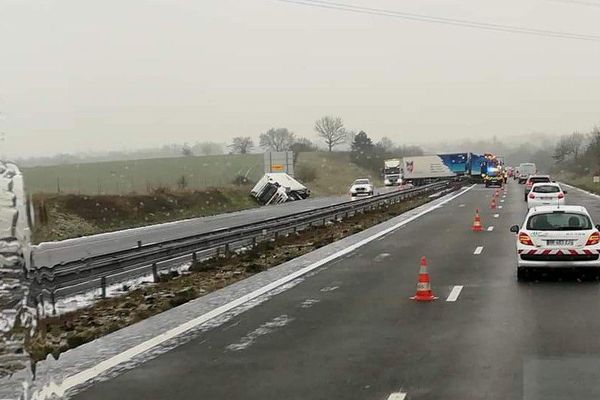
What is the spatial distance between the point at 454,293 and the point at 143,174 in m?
61.4

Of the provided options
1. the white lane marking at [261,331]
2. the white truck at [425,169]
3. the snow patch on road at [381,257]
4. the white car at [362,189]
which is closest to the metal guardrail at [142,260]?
the white lane marking at [261,331]

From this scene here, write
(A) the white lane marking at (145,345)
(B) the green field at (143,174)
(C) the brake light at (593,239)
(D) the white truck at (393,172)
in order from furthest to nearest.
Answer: (D) the white truck at (393,172) < (B) the green field at (143,174) < (C) the brake light at (593,239) < (A) the white lane marking at (145,345)

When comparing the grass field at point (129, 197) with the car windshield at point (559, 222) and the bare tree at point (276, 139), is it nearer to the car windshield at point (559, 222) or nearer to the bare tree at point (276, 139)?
the car windshield at point (559, 222)

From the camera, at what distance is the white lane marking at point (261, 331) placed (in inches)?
371

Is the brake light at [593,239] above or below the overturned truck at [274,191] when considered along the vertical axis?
above

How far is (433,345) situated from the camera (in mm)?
9094

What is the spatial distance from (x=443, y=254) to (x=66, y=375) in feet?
44.4

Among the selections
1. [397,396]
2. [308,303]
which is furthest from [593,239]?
[397,396]

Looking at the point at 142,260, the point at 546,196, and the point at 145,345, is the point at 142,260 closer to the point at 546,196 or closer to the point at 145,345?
the point at 145,345

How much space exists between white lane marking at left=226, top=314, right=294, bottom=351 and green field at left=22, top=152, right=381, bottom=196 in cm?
1201

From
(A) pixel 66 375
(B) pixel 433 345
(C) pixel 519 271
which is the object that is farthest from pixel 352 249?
(A) pixel 66 375

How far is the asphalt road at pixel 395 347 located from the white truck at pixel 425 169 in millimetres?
68718

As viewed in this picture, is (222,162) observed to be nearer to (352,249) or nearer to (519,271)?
(352,249)

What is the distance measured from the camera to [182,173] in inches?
3000
